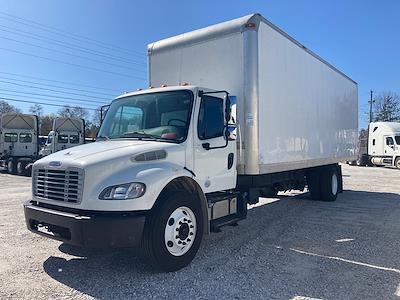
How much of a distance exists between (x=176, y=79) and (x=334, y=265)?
14.8 feet

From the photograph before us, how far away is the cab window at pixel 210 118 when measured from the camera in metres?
5.65

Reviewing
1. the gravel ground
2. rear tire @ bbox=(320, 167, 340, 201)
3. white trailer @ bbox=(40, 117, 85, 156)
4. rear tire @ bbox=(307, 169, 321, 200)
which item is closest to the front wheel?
the gravel ground

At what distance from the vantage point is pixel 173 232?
4926mm

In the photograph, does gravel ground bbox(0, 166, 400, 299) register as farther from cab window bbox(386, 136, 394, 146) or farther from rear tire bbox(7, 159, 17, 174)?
cab window bbox(386, 136, 394, 146)

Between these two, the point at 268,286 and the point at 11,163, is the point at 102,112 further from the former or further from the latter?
the point at 11,163

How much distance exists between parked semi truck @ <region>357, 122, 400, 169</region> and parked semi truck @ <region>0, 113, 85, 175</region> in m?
22.7

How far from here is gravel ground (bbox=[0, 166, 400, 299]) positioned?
4340 mm

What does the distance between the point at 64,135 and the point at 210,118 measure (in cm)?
2095

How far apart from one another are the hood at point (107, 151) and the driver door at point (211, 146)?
520 millimetres

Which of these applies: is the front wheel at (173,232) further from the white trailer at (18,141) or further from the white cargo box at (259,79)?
the white trailer at (18,141)

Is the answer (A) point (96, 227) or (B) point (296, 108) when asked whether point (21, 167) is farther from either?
(A) point (96, 227)

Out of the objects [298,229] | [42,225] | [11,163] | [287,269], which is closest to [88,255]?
[42,225]

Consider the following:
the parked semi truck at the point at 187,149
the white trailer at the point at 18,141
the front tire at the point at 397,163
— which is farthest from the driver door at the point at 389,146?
the white trailer at the point at 18,141

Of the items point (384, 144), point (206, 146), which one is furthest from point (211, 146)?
point (384, 144)
